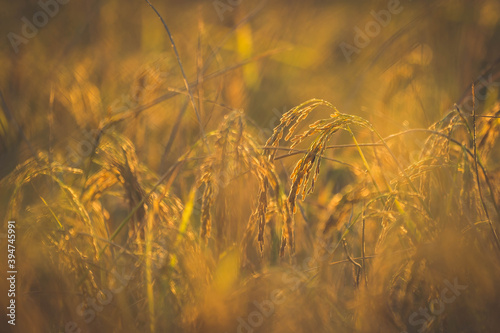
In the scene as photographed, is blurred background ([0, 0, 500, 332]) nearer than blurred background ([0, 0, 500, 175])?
Yes

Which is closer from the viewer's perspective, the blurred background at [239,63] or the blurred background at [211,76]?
the blurred background at [211,76]

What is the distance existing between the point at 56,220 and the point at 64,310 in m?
0.23

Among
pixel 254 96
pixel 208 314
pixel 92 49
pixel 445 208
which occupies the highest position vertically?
pixel 92 49

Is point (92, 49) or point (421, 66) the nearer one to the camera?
point (421, 66)

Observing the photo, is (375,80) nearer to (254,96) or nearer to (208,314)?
(254,96)

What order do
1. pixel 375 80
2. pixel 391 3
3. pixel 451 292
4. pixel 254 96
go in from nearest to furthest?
pixel 451 292
pixel 254 96
pixel 375 80
pixel 391 3

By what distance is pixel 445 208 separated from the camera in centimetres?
101

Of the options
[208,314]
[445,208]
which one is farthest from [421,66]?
[208,314]

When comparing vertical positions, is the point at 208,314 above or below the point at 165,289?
below

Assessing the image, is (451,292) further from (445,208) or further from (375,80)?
(375,80)

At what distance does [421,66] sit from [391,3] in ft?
5.20

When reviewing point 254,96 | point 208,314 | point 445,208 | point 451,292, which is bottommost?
point 451,292

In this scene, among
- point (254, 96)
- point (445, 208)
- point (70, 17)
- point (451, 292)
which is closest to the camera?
point (451, 292)

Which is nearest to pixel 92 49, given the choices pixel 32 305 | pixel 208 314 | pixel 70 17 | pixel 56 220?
pixel 70 17
